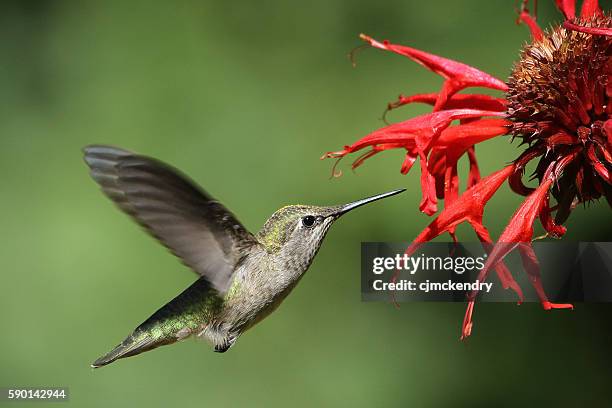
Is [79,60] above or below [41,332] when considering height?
above

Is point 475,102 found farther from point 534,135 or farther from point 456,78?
point 534,135

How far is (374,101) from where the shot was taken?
9.35 feet

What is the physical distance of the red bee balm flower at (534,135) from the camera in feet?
4.24

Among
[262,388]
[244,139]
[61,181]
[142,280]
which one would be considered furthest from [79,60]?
[262,388]

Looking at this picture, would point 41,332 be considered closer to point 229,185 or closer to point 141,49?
point 229,185

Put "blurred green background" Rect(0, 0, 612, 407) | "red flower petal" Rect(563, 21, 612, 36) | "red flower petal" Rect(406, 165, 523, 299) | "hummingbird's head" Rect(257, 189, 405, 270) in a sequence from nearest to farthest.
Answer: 1. "red flower petal" Rect(563, 21, 612, 36)
2. "red flower petal" Rect(406, 165, 523, 299)
3. "hummingbird's head" Rect(257, 189, 405, 270)
4. "blurred green background" Rect(0, 0, 612, 407)

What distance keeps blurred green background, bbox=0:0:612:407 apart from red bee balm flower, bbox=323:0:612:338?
1.10 meters

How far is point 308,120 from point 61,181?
2.68ft

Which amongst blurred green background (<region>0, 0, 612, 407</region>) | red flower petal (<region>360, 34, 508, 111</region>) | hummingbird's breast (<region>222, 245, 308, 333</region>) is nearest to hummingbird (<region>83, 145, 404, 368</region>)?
hummingbird's breast (<region>222, 245, 308, 333</region>)

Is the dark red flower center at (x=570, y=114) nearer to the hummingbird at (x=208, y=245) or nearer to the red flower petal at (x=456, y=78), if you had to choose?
the red flower petal at (x=456, y=78)

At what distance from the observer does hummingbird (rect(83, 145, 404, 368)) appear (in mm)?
1248

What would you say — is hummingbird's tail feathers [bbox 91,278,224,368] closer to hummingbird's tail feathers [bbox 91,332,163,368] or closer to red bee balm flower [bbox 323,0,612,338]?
hummingbird's tail feathers [bbox 91,332,163,368]

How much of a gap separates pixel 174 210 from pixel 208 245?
10cm

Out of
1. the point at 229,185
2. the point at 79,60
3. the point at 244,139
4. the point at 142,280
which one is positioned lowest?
the point at 142,280
